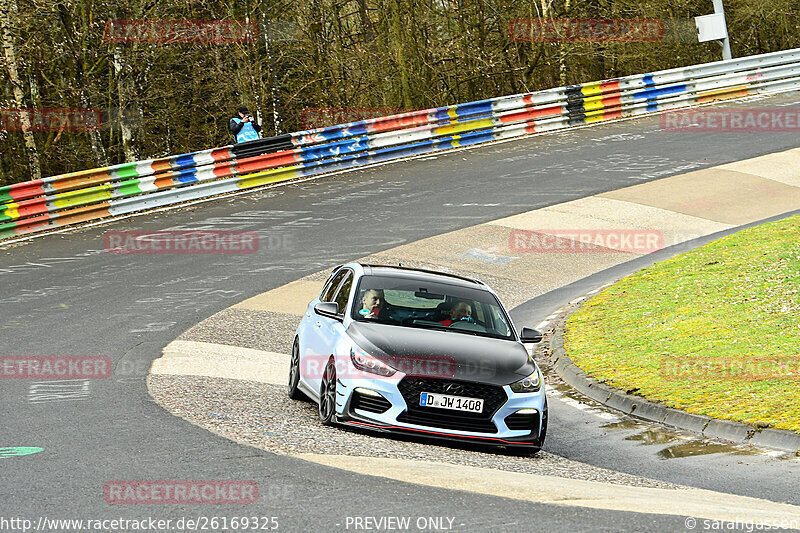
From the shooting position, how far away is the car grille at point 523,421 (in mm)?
8820

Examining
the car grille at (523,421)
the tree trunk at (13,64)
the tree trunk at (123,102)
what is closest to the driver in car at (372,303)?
the car grille at (523,421)

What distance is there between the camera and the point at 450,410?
8.70 m

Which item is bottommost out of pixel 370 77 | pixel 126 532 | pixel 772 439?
pixel 772 439

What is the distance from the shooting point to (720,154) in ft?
82.8

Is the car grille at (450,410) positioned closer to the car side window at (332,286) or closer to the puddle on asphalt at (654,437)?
the puddle on asphalt at (654,437)

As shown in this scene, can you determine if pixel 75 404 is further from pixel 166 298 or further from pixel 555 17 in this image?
pixel 555 17

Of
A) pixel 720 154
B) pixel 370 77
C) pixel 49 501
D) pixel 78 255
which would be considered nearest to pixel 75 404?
pixel 49 501

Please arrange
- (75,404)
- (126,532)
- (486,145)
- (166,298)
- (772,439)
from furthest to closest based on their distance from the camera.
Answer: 1. (486,145)
2. (166,298)
3. (75,404)
4. (772,439)
5. (126,532)

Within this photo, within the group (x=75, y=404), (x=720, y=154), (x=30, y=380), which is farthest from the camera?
(x=720, y=154)

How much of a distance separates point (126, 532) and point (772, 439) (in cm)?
548

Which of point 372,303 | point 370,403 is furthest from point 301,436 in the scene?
point 372,303

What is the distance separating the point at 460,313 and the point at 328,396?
63.9 inches

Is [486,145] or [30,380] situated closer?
[30,380]

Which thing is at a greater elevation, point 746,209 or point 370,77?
point 370,77
